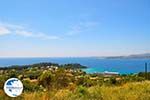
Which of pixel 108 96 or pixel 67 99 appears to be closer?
pixel 67 99

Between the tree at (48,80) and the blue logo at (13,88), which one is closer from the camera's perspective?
the blue logo at (13,88)

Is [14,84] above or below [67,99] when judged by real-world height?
above

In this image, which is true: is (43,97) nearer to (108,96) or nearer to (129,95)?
(108,96)

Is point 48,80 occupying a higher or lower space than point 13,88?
lower

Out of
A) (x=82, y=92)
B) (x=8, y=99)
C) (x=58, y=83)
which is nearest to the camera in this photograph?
(x=8, y=99)

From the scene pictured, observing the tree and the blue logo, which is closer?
the blue logo

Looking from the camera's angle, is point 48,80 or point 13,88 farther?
point 48,80

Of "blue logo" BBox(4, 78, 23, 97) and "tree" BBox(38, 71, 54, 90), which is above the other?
"blue logo" BBox(4, 78, 23, 97)

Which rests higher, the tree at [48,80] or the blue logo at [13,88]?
the blue logo at [13,88]

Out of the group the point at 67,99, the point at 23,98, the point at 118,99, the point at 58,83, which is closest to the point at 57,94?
the point at 67,99

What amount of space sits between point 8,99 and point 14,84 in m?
1.24

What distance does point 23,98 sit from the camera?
26.8 ft

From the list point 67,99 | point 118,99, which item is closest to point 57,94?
point 67,99

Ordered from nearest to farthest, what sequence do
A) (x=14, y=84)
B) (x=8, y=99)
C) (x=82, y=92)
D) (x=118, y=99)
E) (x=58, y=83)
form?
(x=14, y=84), (x=8, y=99), (x=118, y=99), (x=82, y=92), (x=58, y=83)
